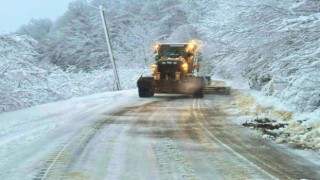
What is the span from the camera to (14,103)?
68.1ft

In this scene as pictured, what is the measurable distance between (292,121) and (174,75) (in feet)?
38.6

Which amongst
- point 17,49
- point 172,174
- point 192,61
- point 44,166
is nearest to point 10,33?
point 17,49

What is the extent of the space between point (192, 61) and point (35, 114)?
10.5m

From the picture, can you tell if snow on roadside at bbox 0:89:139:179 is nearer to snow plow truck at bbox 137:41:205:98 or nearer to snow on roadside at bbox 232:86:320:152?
snow on roadside at bbox 232:86:320:152

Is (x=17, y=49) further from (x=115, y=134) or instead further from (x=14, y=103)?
(x=115, y=134)

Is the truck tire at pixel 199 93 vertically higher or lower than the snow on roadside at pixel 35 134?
higher

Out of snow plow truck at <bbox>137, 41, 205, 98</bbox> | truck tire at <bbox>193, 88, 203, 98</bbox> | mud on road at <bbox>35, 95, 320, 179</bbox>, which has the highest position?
snow plow truck at <bbox>137, 41, 205, 98</bbox>

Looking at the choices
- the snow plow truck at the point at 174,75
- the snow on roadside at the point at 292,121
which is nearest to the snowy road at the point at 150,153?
the snow on roadside at the point at 292,121

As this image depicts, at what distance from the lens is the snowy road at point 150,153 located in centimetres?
716

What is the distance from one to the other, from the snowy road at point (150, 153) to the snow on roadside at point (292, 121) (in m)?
0.56

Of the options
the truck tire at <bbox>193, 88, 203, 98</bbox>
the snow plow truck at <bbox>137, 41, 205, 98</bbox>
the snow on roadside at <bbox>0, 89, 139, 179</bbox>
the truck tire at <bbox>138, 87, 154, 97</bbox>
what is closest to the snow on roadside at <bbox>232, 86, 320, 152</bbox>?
the snow on roadside at <bbox>0, 89, 139, 179</bbox>

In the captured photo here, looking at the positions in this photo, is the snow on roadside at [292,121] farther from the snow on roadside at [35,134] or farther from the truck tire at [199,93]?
the truck tire at [199,93]

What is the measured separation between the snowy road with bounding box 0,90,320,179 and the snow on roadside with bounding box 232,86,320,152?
1.82 feet

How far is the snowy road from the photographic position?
23.5 feet
